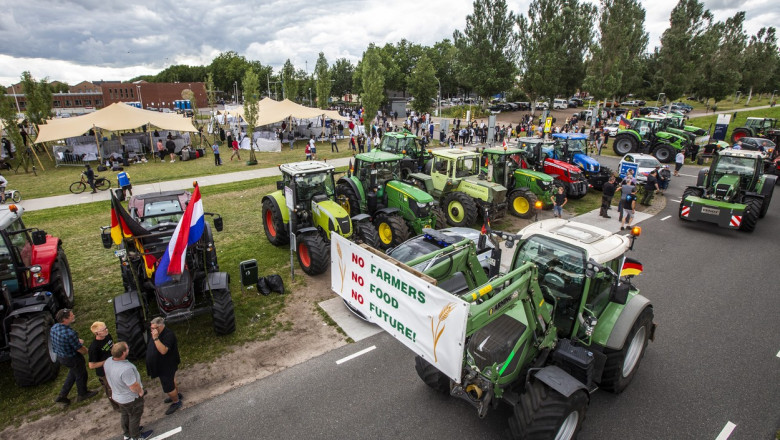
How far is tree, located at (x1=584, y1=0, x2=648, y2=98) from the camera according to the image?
1476 inches

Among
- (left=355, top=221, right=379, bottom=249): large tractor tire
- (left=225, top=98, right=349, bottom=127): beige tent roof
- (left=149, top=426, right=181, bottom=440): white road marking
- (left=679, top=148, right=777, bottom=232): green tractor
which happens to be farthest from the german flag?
(left=225, top=98, right=349, bottom=127): beige tent roof

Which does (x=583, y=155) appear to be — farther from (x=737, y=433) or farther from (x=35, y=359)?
(x=35, y=359)

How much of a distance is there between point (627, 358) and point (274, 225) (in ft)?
27.5

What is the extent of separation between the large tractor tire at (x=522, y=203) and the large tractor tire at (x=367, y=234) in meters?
6.28

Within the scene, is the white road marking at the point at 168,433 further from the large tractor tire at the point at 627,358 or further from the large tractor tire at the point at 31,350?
the large tractor tire at the point at 627,358

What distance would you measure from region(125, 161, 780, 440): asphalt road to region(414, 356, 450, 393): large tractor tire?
0.19m

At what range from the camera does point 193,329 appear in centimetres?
702

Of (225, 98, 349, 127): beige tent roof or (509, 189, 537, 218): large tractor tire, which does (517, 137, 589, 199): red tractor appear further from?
(225, 98, 349, 127): beige tent roof

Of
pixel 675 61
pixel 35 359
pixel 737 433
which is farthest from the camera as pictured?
pixel 675 61

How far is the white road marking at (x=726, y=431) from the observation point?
4.83 m

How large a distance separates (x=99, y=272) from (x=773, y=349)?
45.2ft

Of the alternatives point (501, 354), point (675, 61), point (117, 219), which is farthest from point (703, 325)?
point (675, 61)

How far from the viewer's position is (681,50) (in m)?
41.1

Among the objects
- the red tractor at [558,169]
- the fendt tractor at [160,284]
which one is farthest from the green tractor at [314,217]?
the red tractor at [558,169]
